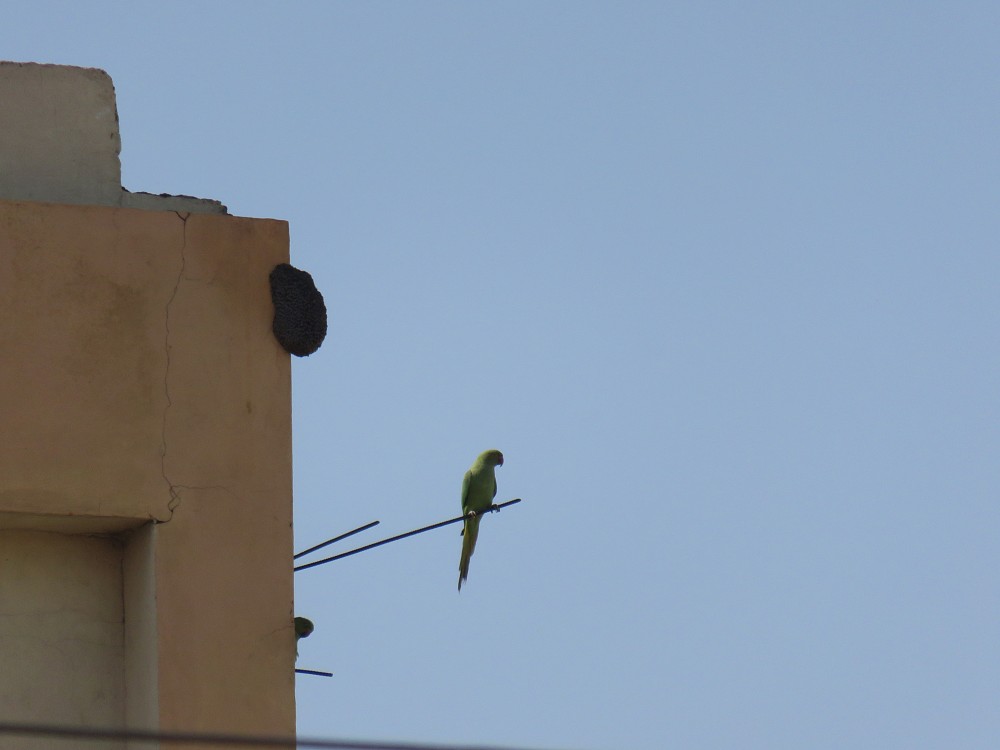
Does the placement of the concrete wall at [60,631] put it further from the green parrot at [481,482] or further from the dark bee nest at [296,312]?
the green parrot at [481,482]

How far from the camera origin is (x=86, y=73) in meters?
6.81

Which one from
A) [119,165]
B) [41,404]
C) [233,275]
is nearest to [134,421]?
[41,404]

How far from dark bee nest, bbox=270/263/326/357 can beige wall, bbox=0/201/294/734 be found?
58mm

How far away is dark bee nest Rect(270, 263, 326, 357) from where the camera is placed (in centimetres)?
651

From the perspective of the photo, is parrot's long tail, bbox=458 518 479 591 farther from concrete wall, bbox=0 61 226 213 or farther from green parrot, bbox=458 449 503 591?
concrete wall, bbox=0 61 226 213

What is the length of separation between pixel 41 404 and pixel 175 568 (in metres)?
0.80

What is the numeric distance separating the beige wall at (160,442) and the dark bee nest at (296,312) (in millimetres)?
58

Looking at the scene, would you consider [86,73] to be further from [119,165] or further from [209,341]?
[209,341]

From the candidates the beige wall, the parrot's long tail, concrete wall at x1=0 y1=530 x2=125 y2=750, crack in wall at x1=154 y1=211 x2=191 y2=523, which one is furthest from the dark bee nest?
the parrot's long tail

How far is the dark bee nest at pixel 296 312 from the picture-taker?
6508 millimetres

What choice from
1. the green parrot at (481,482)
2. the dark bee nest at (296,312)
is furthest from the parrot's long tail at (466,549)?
the dark bee nest at (296,312)

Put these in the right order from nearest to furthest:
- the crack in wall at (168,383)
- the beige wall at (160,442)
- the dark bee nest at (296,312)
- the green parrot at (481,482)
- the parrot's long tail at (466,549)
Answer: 1. the beige wall at (160,442)
2. the crack in wall at (168,383)
3. the dark bee nest at (296,312)
4. the parrot's long tail at (466,549)
5. the green parrot at (481,482)

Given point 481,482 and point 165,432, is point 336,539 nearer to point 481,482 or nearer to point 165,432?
point 165,432

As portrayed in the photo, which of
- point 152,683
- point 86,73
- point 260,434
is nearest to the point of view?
point 152,683
